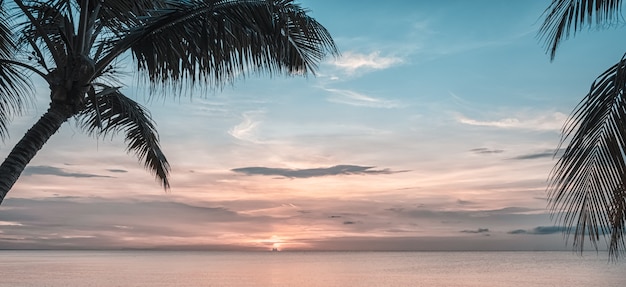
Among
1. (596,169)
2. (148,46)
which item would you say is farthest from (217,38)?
(596,169)

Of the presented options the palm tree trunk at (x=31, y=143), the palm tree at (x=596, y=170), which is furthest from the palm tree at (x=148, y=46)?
the palm tree at (x=596, y=170)

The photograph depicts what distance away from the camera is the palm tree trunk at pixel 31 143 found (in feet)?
20.7

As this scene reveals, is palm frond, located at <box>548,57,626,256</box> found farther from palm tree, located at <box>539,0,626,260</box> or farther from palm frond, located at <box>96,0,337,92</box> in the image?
palm frond, located at <box>96,0,337,92</box>

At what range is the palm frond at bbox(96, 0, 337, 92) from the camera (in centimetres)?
681

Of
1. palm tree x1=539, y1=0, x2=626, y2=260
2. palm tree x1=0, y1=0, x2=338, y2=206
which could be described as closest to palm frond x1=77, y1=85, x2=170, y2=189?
palm tree x1=0, y1=0, x2=338, y2=206

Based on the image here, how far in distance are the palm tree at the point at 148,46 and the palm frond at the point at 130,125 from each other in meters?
1.58

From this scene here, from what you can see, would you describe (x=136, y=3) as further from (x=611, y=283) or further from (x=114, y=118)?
(x=611, y=283)

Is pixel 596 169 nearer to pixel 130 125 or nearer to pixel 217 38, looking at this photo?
pixel 217 38

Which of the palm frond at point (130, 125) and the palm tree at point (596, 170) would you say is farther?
the palm frond at point (130, 125)

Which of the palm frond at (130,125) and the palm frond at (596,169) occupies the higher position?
the palm frond at (130,125)

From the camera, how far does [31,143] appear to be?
654cm

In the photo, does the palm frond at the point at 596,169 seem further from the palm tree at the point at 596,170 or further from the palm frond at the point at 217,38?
the palm frond at the point at 217,38

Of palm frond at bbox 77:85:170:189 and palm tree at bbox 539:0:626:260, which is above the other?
palm frond at bbox 77:85:170:189

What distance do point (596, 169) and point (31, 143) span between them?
5.64m
